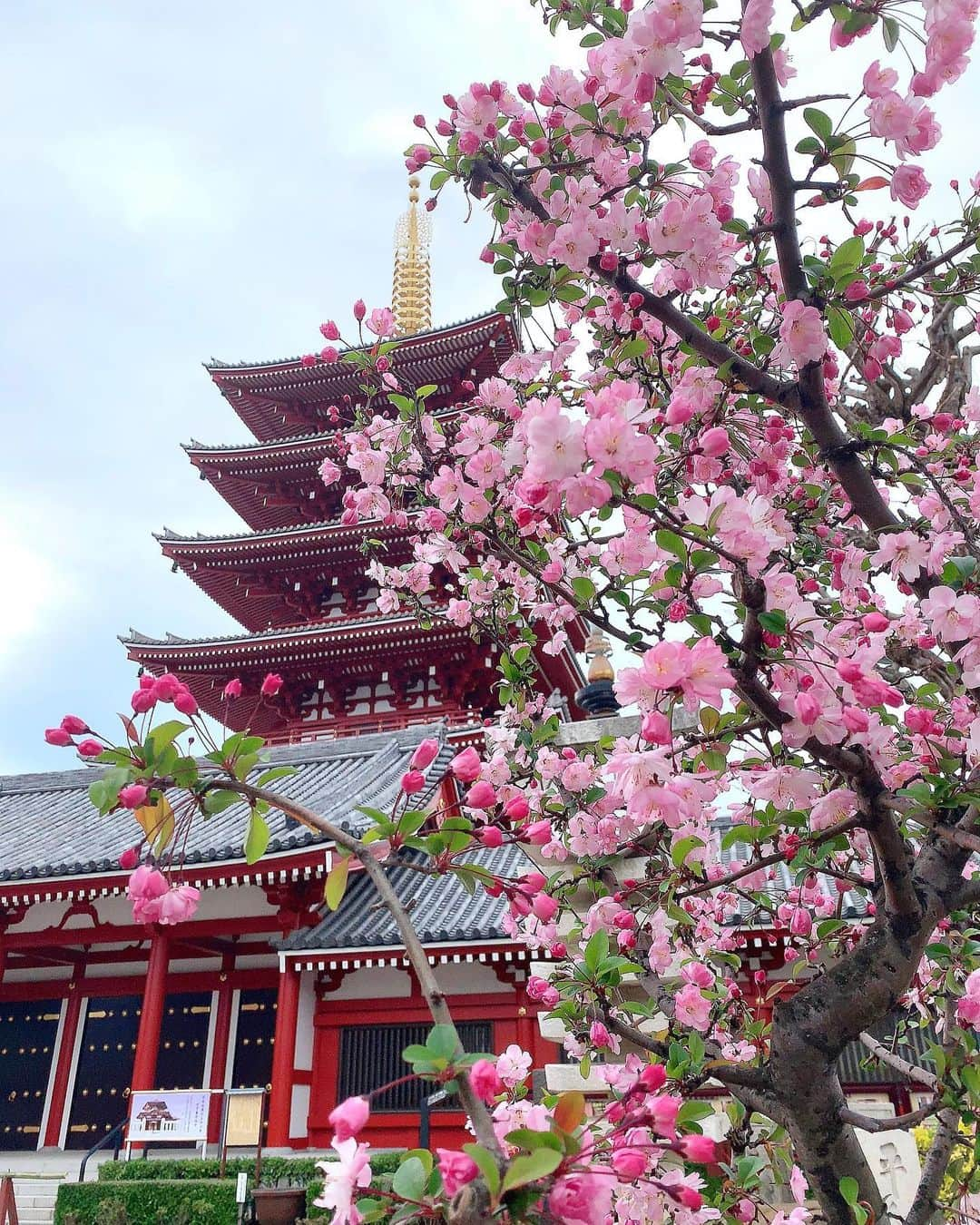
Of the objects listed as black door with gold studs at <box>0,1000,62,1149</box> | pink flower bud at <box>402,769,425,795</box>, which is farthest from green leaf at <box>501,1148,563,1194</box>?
black door with gold studs at <box>0,1000,62,1149</box>

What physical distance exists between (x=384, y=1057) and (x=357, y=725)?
6780 millimetres

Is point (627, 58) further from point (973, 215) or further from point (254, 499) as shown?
point (254, 499)

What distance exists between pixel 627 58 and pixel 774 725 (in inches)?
62.6

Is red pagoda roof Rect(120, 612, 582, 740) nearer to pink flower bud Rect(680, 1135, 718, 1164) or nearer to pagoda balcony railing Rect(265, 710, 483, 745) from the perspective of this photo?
pagoda balcony railing Rect(265, 710, 483, 745)

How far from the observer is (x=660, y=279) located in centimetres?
275

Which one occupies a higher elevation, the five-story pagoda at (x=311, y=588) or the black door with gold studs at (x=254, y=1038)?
the five-story pagoda at (x=311, y=588)

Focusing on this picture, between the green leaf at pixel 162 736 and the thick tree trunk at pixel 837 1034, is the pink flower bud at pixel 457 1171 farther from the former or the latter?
the thick tree trunk at pixel 837 1034

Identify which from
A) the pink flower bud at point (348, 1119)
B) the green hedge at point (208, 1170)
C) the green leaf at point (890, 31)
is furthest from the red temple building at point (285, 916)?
the pink flower bud at point (348, 1119)

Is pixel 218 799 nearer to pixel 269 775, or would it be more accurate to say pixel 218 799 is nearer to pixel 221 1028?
pixel 269 775

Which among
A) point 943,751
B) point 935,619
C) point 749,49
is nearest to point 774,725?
point 935,619

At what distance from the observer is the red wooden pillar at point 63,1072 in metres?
10.7

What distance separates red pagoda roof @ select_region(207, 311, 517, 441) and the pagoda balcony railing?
235 inches

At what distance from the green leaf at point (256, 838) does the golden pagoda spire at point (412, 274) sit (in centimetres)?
2003

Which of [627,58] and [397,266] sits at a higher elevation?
[397,266]
